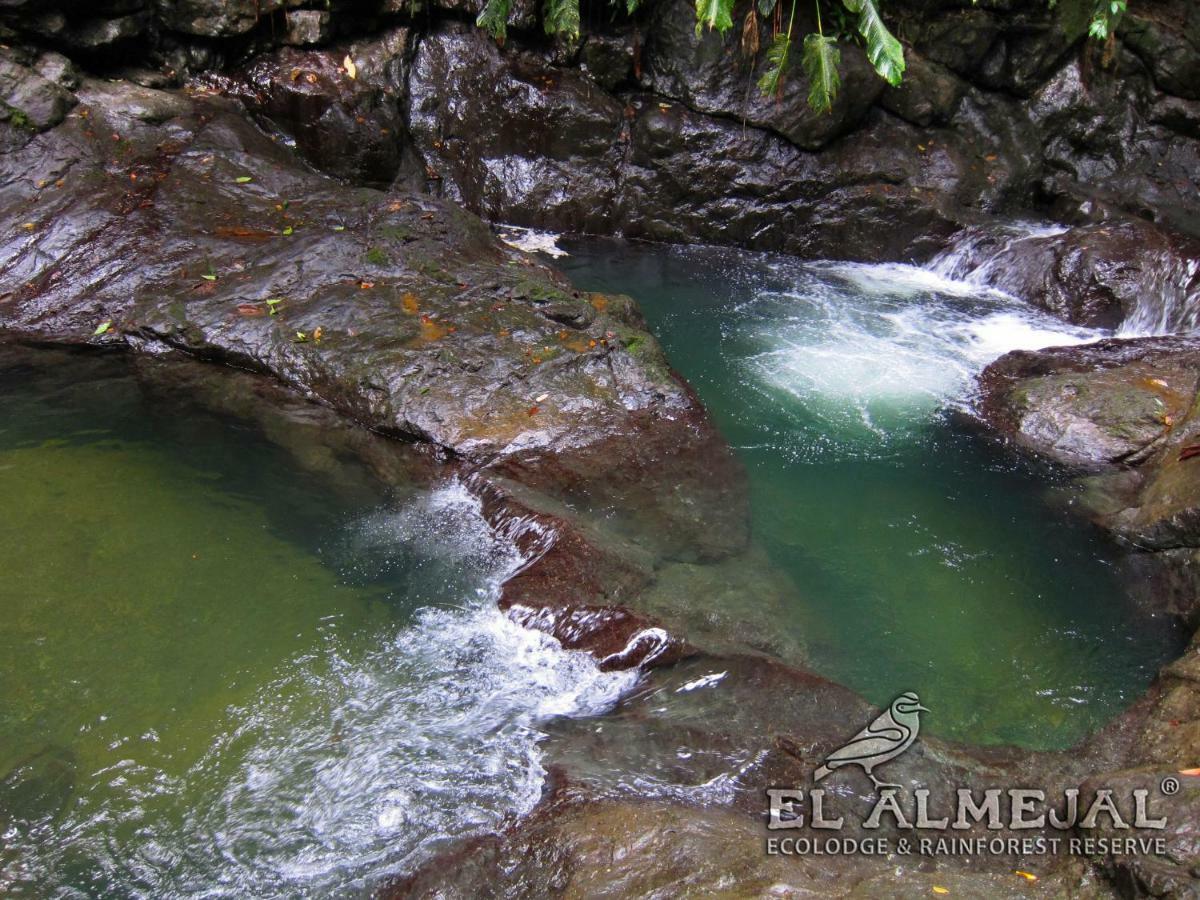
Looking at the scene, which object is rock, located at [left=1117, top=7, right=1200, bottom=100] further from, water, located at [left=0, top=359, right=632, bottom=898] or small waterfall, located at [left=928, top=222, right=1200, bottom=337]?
water, located at [left=0, top=359, right=632, bottom=898]

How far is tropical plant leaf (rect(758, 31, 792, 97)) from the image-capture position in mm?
8523

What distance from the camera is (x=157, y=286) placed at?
6203 millimetres

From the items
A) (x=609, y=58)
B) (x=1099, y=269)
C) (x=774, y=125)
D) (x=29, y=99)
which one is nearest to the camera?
(x=29, y=99)

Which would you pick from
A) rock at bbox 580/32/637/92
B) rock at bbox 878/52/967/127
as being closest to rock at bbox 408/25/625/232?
rock at bbox 580/32/637/92

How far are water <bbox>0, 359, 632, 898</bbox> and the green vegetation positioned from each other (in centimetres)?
571

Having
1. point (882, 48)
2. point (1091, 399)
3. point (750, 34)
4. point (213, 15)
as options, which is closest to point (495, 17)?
point (750, 34)

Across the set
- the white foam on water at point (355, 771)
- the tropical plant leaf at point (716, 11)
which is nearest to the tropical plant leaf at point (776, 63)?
the tropical plant leaf at point (716, 11)

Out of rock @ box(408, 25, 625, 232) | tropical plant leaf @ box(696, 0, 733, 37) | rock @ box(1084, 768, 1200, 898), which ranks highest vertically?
tropical plant leaf @ box(696, 0, 733, 37)

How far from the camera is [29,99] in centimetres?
711

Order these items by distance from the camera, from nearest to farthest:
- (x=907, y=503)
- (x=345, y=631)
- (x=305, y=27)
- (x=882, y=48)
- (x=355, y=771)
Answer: (x=355, y=771) → (x=345, y=631) → (x=907, y=503) → (x=882, y=48) → (x=305, y=27)

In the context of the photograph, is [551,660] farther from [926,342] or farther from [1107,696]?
[926,342]

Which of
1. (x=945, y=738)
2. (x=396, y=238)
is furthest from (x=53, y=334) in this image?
(x=945, y=738)

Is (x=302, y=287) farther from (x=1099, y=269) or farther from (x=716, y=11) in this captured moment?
(x=1099, y=269)

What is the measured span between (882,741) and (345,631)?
2513mm
